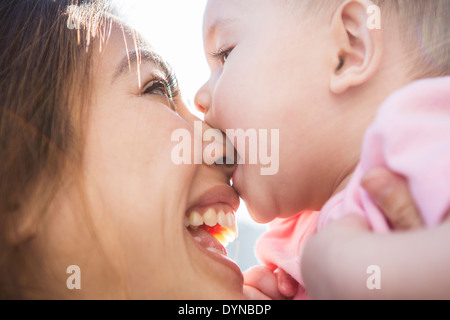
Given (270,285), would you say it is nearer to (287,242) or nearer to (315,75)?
(287,242)

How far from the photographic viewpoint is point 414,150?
2.68 feet

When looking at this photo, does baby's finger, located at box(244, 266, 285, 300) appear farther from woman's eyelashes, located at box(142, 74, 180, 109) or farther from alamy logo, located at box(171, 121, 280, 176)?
woman's eyelashes, located at box(142, 74, 180, 109)

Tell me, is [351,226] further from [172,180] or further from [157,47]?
[157,47]

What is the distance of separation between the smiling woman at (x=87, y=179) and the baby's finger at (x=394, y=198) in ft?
1.75

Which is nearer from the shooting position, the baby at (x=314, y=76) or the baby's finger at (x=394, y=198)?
the baby's finger at (x=394, y=198)

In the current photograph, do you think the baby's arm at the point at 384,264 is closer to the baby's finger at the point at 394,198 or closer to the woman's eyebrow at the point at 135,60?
the baby's finger at the point at 394,198

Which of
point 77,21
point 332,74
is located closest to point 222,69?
point 332,74

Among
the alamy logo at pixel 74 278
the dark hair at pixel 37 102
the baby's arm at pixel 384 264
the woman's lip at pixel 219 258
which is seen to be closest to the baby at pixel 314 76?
the woman's lip at pixel 219 258

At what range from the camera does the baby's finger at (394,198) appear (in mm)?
800

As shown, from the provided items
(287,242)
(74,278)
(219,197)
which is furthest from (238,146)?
(74,278)

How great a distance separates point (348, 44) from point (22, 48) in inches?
40.0

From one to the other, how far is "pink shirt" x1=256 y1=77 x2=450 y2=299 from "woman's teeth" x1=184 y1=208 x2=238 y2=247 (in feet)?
1.52

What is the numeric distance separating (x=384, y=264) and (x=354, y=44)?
0.80 m

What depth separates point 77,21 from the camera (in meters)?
1.26
